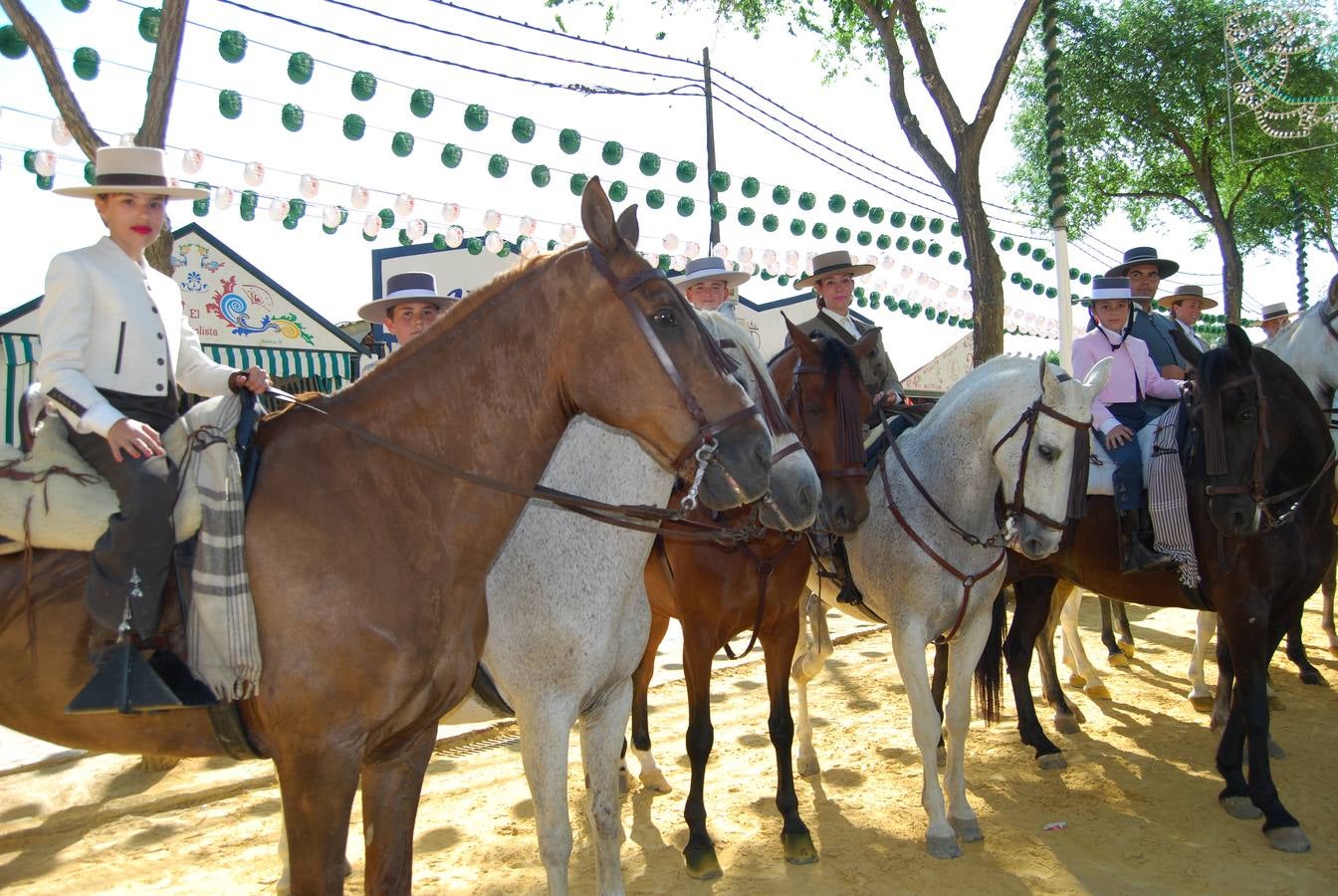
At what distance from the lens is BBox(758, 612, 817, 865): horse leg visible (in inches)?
185

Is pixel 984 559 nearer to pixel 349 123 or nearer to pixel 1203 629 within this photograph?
pixel 1203 629

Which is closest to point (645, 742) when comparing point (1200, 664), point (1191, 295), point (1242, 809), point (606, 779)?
point (606, 779)

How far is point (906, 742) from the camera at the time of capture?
6.54 metres

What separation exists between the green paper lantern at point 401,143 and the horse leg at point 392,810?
26.5ft

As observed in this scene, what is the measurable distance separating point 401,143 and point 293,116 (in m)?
1.19

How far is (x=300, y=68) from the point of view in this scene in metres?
8.40

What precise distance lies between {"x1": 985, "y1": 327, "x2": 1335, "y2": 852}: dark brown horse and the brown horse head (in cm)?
209

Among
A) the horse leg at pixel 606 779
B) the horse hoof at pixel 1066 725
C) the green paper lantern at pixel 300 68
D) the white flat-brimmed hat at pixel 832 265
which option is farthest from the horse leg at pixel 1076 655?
the green paper lantern at pixel 300 68

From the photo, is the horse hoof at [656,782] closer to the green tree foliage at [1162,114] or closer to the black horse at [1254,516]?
the black horse at [1254,516]

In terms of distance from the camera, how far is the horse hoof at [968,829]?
495cm

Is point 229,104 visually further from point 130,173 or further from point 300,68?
point 130,173

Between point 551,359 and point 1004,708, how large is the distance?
624cm

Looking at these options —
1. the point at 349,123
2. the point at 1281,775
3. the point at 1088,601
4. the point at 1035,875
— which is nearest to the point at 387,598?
the point at 1035,875

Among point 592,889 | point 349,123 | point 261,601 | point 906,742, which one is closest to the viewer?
point 261,601
